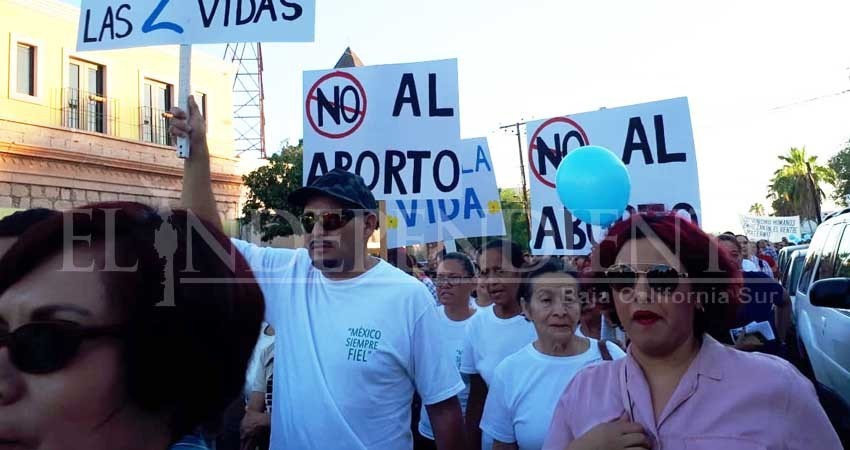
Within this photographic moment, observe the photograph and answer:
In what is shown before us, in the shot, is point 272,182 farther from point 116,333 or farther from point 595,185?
point 116,333

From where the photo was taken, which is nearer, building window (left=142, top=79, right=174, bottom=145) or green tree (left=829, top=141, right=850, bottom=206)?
building window (left=142, top=79, right=174, bottom=145)

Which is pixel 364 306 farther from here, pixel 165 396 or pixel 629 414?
pixel 165 396

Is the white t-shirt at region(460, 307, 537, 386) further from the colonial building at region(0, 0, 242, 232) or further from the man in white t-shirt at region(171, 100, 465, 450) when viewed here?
the colonial building at region(0, 0, 242, 232)

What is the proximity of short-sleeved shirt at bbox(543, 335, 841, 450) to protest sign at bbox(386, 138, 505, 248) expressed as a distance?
3510 mm

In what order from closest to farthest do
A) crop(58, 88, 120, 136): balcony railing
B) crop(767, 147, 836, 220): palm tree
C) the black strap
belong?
the black strap, crop(58, 88, 120, 136): balcony railing, crop(767, 147, 836, 220): palm tree

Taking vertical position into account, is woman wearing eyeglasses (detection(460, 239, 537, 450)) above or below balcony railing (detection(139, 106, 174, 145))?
below

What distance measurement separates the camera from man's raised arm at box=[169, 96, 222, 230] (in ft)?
8.80

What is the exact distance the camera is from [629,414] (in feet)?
6.89

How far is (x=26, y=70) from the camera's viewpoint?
19.3 m

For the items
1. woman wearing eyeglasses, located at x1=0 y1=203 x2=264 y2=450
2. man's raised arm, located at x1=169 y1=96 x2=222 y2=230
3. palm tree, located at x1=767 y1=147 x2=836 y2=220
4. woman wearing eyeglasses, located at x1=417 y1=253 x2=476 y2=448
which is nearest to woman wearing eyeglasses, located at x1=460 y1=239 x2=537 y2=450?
woman wearing eyeglasses, located at x1=417 y1=253 x2=476 y2=448

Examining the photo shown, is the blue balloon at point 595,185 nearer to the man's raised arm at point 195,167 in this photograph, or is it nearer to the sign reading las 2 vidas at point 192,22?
the sign reading las 2 vidas at point 192,22

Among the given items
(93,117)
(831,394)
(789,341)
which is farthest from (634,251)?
(93,117)

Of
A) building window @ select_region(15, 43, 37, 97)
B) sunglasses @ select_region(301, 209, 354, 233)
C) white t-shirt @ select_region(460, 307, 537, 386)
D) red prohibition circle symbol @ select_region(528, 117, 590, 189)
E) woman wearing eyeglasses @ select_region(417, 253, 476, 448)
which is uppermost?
building window @ select_region(15, 43, 37, 97)

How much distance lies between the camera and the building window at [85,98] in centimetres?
2036
